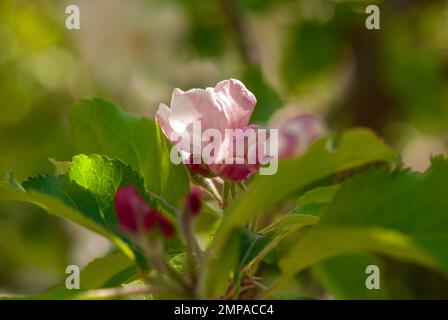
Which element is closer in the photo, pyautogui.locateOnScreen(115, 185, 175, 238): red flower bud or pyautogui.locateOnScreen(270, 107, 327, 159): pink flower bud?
pyautogui.locateOnScreen(115, 185, 175, 238): red flower bud

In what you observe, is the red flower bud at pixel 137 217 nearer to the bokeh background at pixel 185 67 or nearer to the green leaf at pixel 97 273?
the green leaf at pixel 97 273

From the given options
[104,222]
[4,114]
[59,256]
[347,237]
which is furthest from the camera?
[4,114]

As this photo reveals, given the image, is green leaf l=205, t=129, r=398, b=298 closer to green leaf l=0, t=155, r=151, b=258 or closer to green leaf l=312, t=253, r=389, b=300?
green leaf l=0, t=155, r=151, b=258

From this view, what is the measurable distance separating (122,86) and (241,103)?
50.8 inches

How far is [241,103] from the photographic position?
581 mm

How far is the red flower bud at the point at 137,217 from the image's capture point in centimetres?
47

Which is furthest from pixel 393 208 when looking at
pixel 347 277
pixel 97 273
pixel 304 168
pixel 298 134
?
pixel 298 134

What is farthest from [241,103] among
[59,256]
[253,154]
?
[59,256]

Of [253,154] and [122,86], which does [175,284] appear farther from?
[122,86]

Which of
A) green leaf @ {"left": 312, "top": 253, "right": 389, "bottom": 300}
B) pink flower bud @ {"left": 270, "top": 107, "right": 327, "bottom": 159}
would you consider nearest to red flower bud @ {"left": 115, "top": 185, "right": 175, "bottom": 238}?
green leaf @ {"left": 312, "top": 253, "right": 389, "bottom": 300}

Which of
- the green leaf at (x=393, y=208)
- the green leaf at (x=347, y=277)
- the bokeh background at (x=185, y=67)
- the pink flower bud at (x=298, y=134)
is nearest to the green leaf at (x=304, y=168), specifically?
the green leaf at (x=393, y=208)

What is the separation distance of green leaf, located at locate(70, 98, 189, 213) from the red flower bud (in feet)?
0.32

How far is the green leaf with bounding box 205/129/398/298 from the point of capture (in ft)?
1.60

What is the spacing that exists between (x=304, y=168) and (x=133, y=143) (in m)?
0.20
